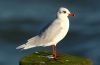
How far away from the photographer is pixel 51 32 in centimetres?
1045

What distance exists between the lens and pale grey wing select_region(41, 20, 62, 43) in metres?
10.4

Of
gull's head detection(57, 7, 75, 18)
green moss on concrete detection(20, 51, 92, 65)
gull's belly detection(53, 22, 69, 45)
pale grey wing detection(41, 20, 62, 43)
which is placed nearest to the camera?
green moss on concrete detection(20, 51, 92, 65)

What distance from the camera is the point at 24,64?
377 inches

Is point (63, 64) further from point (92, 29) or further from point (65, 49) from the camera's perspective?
point (92, 29)

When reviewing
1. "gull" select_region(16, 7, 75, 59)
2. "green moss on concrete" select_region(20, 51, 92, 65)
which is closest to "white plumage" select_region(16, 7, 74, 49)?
"gull" select_region(16, 7, 75, 59)

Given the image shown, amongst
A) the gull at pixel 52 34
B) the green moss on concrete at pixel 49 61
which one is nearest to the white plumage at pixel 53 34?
the gull at pixel 52 34

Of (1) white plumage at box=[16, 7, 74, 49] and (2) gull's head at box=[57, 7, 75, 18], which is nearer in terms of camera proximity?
(1) white plumage at box=[16, 7, 74, 49]

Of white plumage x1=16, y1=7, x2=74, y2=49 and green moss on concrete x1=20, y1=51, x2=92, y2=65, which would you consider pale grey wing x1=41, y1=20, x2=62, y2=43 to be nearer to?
white plumage x1=16, y1=7, x2=74, y2=49

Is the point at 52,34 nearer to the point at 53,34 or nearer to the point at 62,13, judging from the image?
the point at 53,34

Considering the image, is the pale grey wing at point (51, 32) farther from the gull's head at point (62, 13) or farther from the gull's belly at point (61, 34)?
the gull's head at point (62, 13)

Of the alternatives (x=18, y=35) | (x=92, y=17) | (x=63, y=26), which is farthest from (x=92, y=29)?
(x=63, y=26)

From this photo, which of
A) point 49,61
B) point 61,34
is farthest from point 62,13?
point 49,61

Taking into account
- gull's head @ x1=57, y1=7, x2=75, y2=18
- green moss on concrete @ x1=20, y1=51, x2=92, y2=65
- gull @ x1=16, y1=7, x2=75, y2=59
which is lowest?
green moss on concrete @ x1=20, y1=51, x2=92, y2=65

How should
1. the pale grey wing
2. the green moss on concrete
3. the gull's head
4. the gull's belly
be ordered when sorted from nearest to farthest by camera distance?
1. the green moss on concrete
2. the pale grey wing
3. the gull's belly
4. the gull's head
